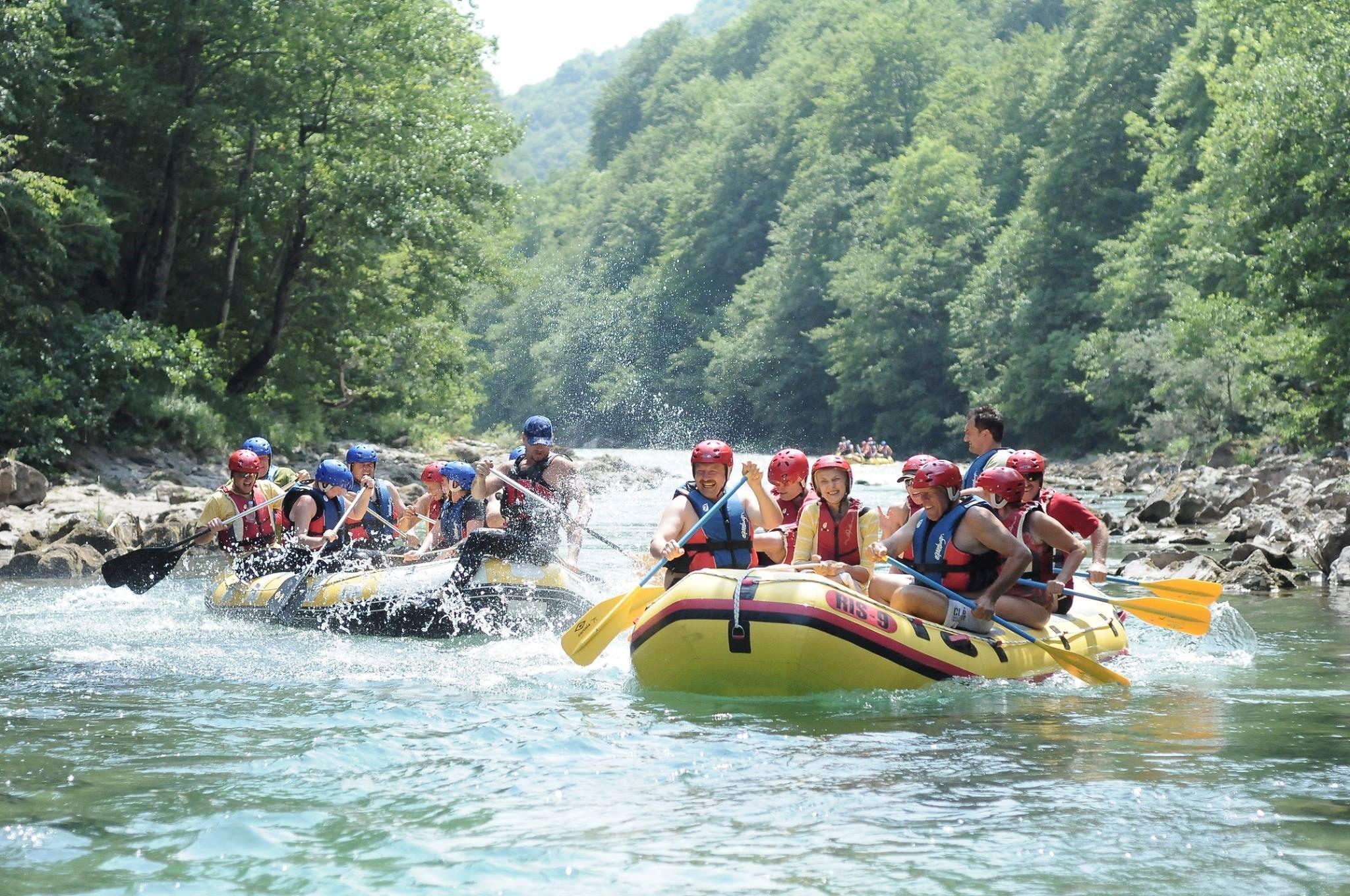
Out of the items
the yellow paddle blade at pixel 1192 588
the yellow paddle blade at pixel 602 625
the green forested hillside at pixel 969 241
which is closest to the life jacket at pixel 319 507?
the yellow paddle blade at pixel 602 625

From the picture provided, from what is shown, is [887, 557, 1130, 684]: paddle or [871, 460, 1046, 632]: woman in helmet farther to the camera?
[887, 557, 1130, 684]: paddle

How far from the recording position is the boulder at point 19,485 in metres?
18.3

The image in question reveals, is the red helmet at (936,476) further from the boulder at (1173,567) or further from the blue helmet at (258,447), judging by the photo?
the blue helmet at (258,447)

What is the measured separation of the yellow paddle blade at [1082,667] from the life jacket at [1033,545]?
0.51 meters

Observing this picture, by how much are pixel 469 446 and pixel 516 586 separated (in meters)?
27.9

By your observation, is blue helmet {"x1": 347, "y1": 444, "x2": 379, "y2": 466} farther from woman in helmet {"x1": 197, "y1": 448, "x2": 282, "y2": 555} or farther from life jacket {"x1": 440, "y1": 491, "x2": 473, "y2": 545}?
life jacket {"x1": 440, "y1": 491, "x2": 473, "y2": 545}

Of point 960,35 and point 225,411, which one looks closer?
point 225,411

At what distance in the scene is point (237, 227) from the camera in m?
26.0

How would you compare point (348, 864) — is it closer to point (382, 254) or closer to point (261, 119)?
point (261, 119)

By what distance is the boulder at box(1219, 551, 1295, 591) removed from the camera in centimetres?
1380

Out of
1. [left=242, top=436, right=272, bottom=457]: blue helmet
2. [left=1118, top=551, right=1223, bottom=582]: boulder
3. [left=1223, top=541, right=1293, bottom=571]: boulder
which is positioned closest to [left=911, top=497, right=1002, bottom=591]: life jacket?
[left=1118, top=551, right=1223, bottom=582]: boulder

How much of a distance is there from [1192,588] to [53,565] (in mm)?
11042

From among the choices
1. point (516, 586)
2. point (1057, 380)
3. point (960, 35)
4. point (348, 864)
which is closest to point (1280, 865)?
point (348, 864)

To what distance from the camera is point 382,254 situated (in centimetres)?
2755
